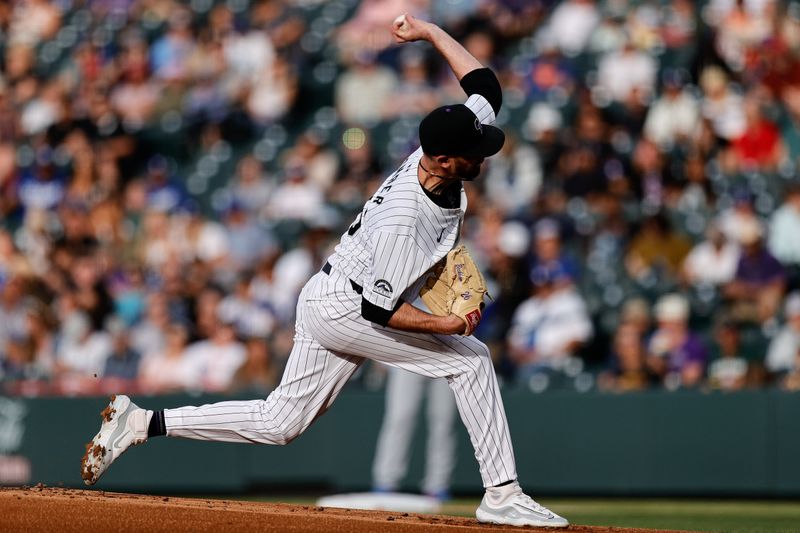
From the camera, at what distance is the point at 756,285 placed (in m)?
10.9

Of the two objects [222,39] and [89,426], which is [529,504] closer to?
[89,426]

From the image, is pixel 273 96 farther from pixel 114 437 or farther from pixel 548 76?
pixel 114 437

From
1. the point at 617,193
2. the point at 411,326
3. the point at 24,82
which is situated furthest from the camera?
the point at 24,82

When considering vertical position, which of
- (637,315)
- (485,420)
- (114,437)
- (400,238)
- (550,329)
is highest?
(400,238)

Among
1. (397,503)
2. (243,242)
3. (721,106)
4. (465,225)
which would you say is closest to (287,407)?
(397,503)

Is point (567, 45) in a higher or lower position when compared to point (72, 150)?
higher

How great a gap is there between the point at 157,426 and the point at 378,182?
6.71 metres

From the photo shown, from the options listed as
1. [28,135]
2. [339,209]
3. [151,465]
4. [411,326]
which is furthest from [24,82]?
[411,326]

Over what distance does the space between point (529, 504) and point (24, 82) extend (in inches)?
460

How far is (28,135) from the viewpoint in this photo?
15.4 metres

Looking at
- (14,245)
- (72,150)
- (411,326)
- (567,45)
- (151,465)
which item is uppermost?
(567,45)

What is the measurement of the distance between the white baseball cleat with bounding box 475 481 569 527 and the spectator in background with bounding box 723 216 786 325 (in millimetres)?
5295

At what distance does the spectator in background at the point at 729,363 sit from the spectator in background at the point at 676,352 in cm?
11

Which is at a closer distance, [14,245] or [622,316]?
[622,316]
